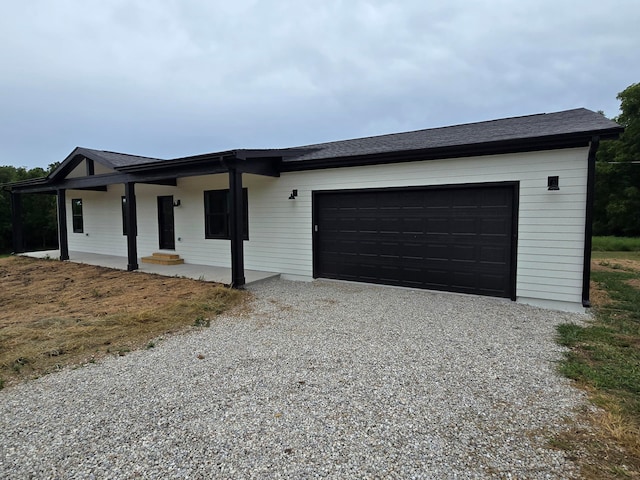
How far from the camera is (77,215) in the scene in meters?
13.3

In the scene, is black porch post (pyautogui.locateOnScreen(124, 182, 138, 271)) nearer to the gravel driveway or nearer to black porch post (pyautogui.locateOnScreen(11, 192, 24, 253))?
the gravel driveway

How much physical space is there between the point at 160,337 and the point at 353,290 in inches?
150

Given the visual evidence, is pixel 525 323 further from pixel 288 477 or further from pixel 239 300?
pixel 239 300

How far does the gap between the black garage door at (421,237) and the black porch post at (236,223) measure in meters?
1.81

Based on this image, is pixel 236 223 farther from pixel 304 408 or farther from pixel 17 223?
pixel 17 223

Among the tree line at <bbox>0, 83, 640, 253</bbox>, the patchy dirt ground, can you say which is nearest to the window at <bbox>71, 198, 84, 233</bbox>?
the patchy dirt ground

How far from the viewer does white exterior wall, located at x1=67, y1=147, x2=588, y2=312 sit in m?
5.45

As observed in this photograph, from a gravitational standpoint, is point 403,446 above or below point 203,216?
below

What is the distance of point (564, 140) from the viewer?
17.2 feet

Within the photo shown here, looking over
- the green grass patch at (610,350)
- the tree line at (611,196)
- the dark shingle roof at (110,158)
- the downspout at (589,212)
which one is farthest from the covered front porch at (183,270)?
the tree line at (611,196)

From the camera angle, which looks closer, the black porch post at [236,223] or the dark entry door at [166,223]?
the black porch post at [236,223]

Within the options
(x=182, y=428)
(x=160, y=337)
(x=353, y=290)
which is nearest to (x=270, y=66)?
(x=353, y=290)

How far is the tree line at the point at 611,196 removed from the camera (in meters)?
23.1

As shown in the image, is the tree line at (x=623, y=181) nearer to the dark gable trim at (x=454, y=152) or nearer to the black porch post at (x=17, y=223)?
the dark gable trim at (x=454, y=152)
